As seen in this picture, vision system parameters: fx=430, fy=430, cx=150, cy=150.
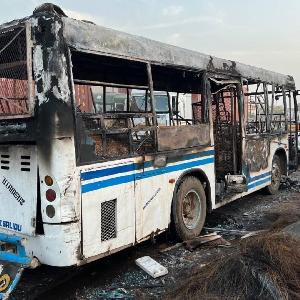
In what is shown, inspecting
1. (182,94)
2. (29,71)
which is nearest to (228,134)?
(182,94)

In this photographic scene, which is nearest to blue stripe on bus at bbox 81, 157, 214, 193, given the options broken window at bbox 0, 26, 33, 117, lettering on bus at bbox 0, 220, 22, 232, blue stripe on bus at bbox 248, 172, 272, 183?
lettering on bus at bbox 0, 220, 22, 232

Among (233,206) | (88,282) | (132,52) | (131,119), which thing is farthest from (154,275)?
(233,206)

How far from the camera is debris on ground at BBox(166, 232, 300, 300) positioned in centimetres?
362

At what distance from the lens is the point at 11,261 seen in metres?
4.26

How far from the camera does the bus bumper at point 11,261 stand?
4066 mm

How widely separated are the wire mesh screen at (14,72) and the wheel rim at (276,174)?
631 centimetres

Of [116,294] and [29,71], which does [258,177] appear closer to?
[116,294]

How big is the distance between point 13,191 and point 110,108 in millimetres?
2600

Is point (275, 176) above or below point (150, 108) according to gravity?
below

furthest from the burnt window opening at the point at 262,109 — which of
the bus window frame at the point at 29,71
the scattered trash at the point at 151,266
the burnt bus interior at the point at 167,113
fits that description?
the bus window frame at the point at 29,71

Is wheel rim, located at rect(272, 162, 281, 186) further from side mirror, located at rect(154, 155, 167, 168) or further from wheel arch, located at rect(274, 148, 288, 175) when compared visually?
side mirror, located at rect(154, 155, 167, 168)

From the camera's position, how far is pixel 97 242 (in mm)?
4352

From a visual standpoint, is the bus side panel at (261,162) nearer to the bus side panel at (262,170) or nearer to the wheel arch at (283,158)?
the bus side panel at (262,170)

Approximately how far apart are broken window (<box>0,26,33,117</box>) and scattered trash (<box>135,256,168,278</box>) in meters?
2.23
